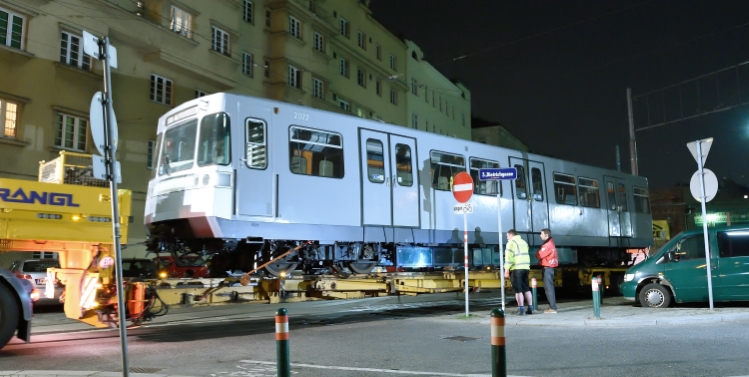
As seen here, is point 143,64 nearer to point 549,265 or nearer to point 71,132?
point 71,132

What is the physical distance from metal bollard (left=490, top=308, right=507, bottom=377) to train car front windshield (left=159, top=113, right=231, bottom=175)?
6.82 meters

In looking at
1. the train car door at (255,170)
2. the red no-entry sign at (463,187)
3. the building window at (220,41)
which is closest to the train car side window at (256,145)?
the train car door at (255,170)

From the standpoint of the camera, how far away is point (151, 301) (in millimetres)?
9484

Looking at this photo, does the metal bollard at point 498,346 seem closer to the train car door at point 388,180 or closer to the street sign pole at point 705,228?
the train car door at point 388,180

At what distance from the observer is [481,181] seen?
1544cm

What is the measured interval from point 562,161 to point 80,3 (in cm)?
1665

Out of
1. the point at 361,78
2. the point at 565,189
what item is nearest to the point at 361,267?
the point at 565,189

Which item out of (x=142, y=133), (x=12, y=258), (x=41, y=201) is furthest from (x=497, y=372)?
(x=142, y=133)

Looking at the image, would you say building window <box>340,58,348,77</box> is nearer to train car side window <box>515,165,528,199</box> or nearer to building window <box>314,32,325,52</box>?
building window <box>314,32,325,52</box>

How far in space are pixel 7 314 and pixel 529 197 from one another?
12.2 meters

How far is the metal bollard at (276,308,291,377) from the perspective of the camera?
500 centimetres

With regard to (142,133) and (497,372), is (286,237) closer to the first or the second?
(497,372)

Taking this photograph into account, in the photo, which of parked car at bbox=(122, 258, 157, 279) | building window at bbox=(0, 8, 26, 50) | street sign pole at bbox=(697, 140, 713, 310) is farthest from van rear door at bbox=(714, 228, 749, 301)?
building window at bbox=(0, 8, 26, 50)

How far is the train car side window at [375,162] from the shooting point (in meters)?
12.5
